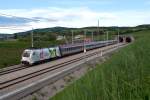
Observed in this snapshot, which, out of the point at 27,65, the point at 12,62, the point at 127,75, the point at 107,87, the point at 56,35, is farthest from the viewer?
the point at 56,35

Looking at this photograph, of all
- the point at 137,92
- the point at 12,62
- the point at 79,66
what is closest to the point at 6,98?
the point at 137,92

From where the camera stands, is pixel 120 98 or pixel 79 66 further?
pixel 79 66

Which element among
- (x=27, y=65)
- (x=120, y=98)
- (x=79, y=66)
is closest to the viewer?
(x=120, y=98)

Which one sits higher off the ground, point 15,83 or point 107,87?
point 107,87

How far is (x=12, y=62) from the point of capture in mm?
53375

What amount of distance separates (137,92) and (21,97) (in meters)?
12.8

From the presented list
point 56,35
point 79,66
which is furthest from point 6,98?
point 56,35

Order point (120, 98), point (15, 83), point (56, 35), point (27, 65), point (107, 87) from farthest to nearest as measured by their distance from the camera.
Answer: point (56, 35) < point (27, 65) < point (15, 83) < point (107, 87) < point (120, 98)

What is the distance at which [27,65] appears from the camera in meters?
49.2

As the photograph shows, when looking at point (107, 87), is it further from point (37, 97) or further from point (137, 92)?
point (37, 97)

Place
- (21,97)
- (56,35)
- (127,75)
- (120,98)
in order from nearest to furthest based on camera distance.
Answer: (120,98) → (127,75) → (21,97) → (56,35)

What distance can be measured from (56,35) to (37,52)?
8204cm

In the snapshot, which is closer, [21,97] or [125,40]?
[21,97]

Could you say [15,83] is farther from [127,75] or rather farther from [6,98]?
[127,75]
